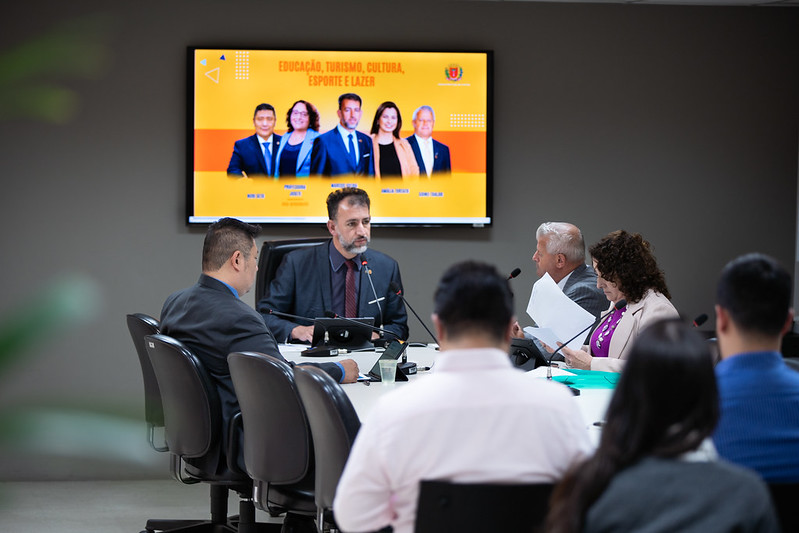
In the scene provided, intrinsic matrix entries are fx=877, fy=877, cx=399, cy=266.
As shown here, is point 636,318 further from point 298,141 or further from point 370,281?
point 298,141

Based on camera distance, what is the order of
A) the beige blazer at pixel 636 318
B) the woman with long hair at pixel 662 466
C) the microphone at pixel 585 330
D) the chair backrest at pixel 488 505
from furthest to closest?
A: the beige blazer at pixel 636 318 → the microphone at pixel 585 330 → the chair backrest at pixel 488 505 → the woman with long hair at pixel 662 466

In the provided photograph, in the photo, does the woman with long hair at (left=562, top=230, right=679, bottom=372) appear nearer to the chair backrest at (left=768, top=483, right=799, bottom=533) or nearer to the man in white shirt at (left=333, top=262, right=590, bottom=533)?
the chair backrest at (left=768, top=483, right=799, bottom=533)

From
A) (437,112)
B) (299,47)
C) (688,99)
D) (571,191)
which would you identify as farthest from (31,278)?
(688,99)

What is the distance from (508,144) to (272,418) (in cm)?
311

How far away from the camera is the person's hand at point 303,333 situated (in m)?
4.21

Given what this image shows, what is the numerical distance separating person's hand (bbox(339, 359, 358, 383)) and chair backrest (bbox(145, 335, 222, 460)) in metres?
0.48

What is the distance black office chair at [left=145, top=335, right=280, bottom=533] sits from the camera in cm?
311

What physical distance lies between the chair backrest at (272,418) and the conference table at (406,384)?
208mm

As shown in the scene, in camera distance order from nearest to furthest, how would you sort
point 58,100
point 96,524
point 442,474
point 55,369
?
point 58,100
point 442,474
point 96,524
point 55,369

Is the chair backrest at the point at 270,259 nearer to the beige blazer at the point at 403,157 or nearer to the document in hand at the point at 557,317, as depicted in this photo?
the beige blazer at the point at 403,157

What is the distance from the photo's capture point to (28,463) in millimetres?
5246

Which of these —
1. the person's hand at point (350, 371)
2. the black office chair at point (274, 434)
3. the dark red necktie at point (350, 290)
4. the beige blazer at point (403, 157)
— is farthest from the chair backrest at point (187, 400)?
the beige blazer at point (403, 157)

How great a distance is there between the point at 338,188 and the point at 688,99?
2240 mm

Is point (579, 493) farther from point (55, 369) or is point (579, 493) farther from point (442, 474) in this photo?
point (55, 369)
